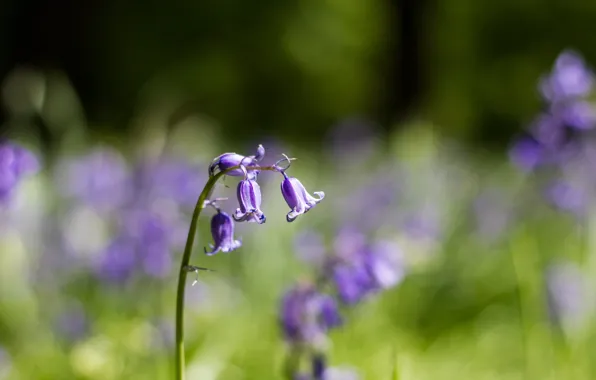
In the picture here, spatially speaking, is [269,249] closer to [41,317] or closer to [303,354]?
[41,317]

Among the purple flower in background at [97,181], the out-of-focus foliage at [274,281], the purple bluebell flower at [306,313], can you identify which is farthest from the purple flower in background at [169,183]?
the purple bluebell flower at [306,313]

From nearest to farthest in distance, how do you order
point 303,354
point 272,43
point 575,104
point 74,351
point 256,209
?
point 256,209, point 303,354, point 575,104, point 74,351, point 272,43

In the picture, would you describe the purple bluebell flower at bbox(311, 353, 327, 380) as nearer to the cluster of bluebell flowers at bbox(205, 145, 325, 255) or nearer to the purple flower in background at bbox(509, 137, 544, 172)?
the cluster of bluebell flowers at bbox(205, 145, 325, 255)

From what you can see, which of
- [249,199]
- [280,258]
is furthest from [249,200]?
[280,258]

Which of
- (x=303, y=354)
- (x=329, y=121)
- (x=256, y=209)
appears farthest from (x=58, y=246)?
(x=329, y=121)

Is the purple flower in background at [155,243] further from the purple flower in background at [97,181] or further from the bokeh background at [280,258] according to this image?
the purple flower in background at [97,181]
